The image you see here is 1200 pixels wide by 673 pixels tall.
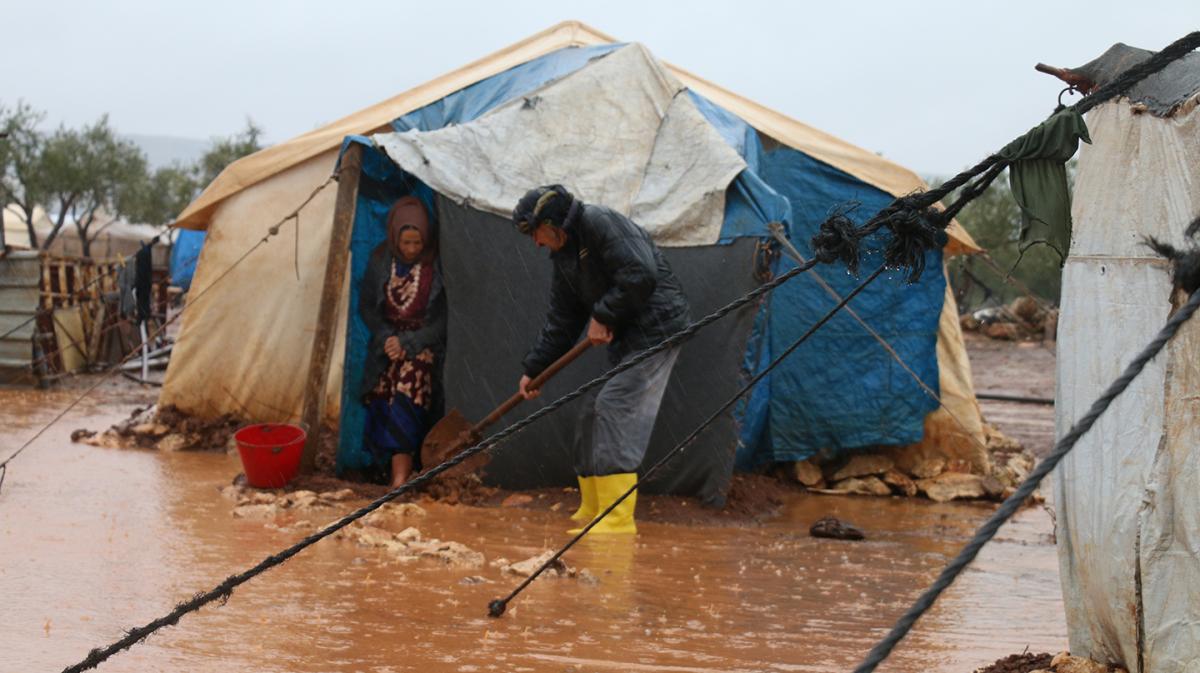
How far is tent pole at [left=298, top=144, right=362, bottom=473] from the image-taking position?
265 inches

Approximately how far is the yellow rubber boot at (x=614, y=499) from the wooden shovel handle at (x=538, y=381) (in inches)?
21.7

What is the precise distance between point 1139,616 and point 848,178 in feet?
17.1

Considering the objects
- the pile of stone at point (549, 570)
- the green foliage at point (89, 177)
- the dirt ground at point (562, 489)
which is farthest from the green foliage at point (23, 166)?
the pile of stone at point (549, 570)

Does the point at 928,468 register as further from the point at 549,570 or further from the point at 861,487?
the point at 549,570

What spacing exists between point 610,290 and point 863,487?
2747 millimetres

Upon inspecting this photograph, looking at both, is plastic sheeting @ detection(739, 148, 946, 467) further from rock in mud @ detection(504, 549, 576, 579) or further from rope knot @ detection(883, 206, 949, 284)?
rope knot @ detection(883, 206, 949, 284)

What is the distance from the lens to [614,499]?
19.4 ft

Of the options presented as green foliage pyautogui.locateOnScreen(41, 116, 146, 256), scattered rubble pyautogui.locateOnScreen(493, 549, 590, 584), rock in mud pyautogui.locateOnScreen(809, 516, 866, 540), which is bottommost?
rock in mud pyautogui.locateOnScreen(809, 516, 866, 540)

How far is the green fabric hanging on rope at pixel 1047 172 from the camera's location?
2832 millimetres

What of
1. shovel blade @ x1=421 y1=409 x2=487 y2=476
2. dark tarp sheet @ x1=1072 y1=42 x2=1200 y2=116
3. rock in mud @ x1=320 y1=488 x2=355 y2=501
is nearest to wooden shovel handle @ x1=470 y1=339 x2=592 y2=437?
shovel blade @ x1=421 y1=409 x2=487 y2=476

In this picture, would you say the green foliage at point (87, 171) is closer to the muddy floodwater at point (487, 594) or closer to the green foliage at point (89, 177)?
the green foliage at point (89, 177)

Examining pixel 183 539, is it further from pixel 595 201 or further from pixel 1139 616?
pixel 1139 616

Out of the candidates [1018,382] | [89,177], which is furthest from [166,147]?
[1018,382]

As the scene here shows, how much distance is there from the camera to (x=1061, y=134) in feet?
9.25
